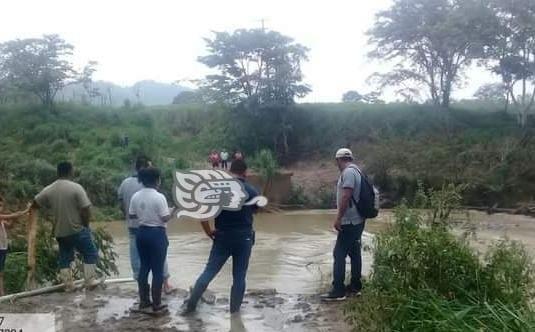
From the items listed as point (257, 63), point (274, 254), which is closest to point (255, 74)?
point (257, 63)

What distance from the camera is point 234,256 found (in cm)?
546

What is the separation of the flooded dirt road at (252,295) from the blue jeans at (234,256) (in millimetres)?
269

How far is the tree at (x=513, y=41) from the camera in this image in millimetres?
24516

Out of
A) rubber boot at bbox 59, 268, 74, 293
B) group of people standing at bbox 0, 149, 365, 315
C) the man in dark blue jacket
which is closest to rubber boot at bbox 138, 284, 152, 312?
group of people standing at bbox 0, 149, 365, 315

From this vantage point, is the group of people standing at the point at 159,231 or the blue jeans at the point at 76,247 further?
the blue jeans at the point at 76,247

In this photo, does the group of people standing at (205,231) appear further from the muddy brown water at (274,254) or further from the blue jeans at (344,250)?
the muddy brown water at (274,254)

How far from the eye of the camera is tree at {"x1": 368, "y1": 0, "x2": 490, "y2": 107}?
25688mm

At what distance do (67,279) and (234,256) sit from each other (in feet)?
7.25

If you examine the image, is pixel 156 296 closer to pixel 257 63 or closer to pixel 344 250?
pixel 344 250

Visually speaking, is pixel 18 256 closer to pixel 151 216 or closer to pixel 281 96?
pixel 151 216

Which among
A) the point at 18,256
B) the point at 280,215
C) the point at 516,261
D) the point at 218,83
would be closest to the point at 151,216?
the point at 18,256

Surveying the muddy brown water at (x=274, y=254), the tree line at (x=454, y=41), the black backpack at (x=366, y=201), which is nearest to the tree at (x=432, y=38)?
the tree line at (x=454, y=41)

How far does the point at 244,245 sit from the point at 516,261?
2275 mm

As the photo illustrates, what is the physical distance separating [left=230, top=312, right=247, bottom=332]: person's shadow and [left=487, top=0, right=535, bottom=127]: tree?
898 inches
